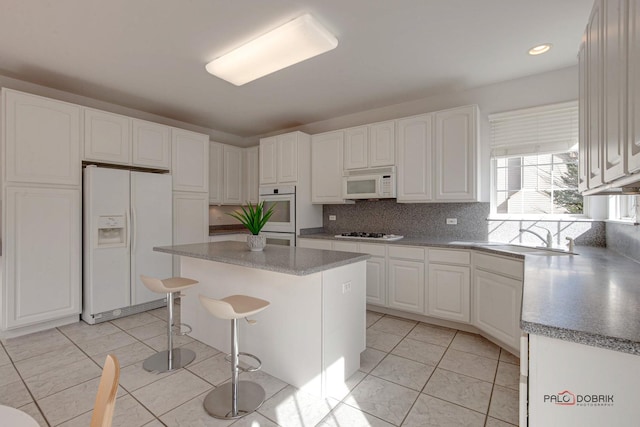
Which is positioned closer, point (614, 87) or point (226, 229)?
point (614, 87)

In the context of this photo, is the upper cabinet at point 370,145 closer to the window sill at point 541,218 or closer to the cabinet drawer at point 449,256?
the cabinet drawer at point 449,256

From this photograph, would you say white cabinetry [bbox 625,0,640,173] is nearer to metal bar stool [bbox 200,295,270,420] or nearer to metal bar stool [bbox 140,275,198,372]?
metal bar stool [bbox 200,295,270,420]

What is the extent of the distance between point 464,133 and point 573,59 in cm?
108

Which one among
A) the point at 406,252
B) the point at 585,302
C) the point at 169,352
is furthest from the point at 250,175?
the point at 585,302

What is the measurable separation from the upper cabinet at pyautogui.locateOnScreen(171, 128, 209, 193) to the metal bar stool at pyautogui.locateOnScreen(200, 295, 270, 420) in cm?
266

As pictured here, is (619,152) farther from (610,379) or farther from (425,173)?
(425,173)

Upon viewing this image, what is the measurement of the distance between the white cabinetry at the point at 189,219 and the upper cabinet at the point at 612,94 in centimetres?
422

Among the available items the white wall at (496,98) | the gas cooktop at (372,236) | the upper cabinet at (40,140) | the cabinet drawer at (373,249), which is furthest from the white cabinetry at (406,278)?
the upper cabinet at (40,140)

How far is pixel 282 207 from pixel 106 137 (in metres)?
2.28

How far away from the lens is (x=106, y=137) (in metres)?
3.40

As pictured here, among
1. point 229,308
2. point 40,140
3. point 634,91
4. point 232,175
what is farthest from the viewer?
point 232,175

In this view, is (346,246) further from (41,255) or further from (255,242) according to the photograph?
(41,255)

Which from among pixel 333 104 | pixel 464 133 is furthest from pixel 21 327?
pixel 464 133

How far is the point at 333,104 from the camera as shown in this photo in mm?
3943
